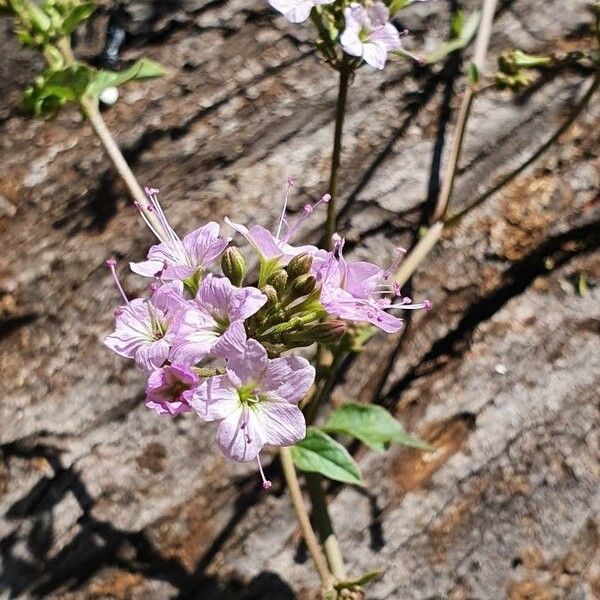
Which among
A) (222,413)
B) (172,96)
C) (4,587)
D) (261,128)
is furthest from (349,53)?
(4,587)

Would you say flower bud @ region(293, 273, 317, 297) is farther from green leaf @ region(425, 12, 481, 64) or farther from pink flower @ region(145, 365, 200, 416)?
green leaf @ region(425, 12, 481, 64)

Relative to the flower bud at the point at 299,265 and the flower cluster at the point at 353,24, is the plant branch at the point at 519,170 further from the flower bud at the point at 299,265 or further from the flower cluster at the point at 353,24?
the flower bud at the point at 299,265

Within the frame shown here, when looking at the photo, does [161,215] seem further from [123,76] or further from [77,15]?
[77,15]

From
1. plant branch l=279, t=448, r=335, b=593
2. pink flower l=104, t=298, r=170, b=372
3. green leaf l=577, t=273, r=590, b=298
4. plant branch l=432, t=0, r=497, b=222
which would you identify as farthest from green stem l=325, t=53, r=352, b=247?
green leaf l=577, t=273, r=590, b=298

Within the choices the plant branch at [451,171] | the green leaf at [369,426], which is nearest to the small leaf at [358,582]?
the green leaf at [369,426]

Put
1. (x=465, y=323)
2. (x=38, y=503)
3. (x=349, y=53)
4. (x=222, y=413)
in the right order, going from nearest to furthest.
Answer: (x=222, y=413) → (x=349, y=53) → (x=38, y=503) → (x=465, y=323)

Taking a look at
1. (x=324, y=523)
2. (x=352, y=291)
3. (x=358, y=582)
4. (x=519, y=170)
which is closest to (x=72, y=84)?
(x=352, y=291)

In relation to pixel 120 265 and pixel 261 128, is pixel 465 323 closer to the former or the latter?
pixel 261 128
